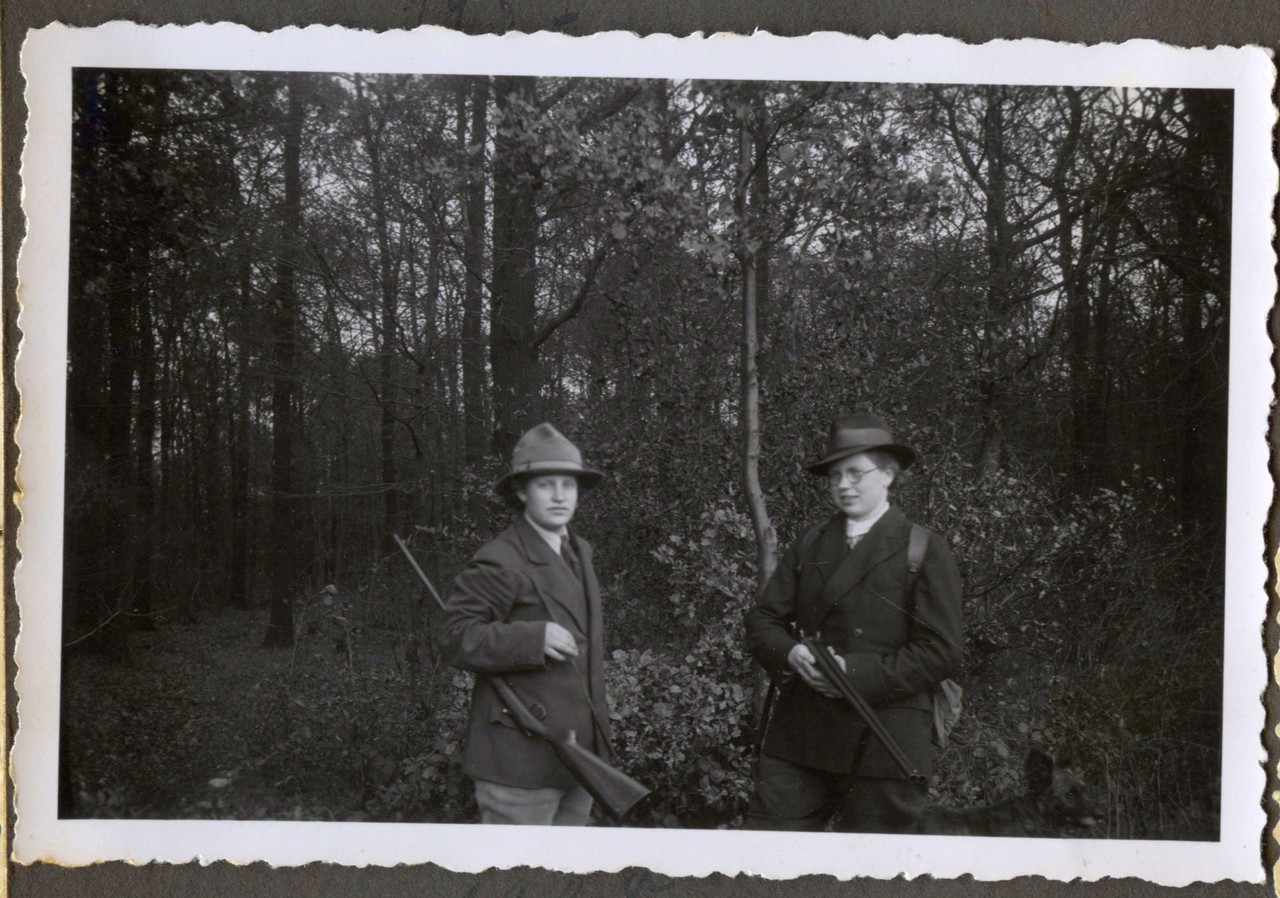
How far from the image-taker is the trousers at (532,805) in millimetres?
3525

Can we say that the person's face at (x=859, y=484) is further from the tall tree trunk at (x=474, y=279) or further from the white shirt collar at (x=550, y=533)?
the tall tree trunk at (x=474, y=279)

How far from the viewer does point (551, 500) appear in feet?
11.5

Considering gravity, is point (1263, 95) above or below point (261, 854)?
above

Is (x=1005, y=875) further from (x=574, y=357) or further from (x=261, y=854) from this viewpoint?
(x=261, y=854)

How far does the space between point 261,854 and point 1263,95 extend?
170 inches

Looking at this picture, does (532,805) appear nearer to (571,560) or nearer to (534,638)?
(534,638)

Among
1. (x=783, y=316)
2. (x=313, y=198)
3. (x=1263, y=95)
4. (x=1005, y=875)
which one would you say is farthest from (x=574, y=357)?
(x=1263, y=95)

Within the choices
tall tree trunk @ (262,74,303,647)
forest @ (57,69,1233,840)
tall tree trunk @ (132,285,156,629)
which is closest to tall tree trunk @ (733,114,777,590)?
forest @ (57,69,1233,840)

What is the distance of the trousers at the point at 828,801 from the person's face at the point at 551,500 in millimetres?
1073

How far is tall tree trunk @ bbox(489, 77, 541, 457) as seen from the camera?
3547 millimetres

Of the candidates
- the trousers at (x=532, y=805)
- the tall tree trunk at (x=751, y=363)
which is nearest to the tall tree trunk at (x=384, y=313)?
the trousers at (x=532, y=805)

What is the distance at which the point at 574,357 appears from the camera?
355 centimetres

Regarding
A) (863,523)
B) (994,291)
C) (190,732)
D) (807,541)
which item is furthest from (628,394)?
(190,732)

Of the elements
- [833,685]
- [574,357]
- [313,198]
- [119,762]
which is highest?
[313,198]
